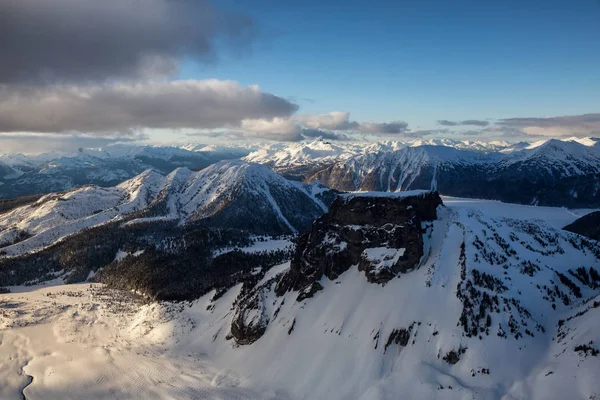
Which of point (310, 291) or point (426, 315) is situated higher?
point (426, 315)

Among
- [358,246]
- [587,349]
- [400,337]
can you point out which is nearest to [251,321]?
[358,246]

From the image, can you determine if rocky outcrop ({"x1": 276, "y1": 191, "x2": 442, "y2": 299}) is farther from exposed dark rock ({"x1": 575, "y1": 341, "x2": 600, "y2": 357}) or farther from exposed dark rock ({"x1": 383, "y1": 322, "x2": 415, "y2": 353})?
exposed dark rock ({"x1": 575, "y1": 341, "x2": 600, "y2": 357})

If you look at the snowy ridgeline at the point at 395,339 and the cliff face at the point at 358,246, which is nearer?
the snowy ridgeline at the point at 395,339

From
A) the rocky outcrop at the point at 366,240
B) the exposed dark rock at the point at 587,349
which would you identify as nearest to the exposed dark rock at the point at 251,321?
the rocky outcrop at the point at 366,240

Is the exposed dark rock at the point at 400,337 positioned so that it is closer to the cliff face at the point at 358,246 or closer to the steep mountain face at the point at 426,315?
the steep mountain face at the point at 426,315

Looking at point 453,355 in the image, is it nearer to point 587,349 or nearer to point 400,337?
point 400,337

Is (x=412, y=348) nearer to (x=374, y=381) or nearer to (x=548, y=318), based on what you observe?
(x=374, y=381)

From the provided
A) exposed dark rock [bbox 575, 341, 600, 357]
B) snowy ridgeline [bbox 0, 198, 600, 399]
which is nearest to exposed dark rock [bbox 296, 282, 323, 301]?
snowy ridgeline [bbox 0, 198, 600, 399]

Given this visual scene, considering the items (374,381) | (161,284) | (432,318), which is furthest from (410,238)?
(161,284)
